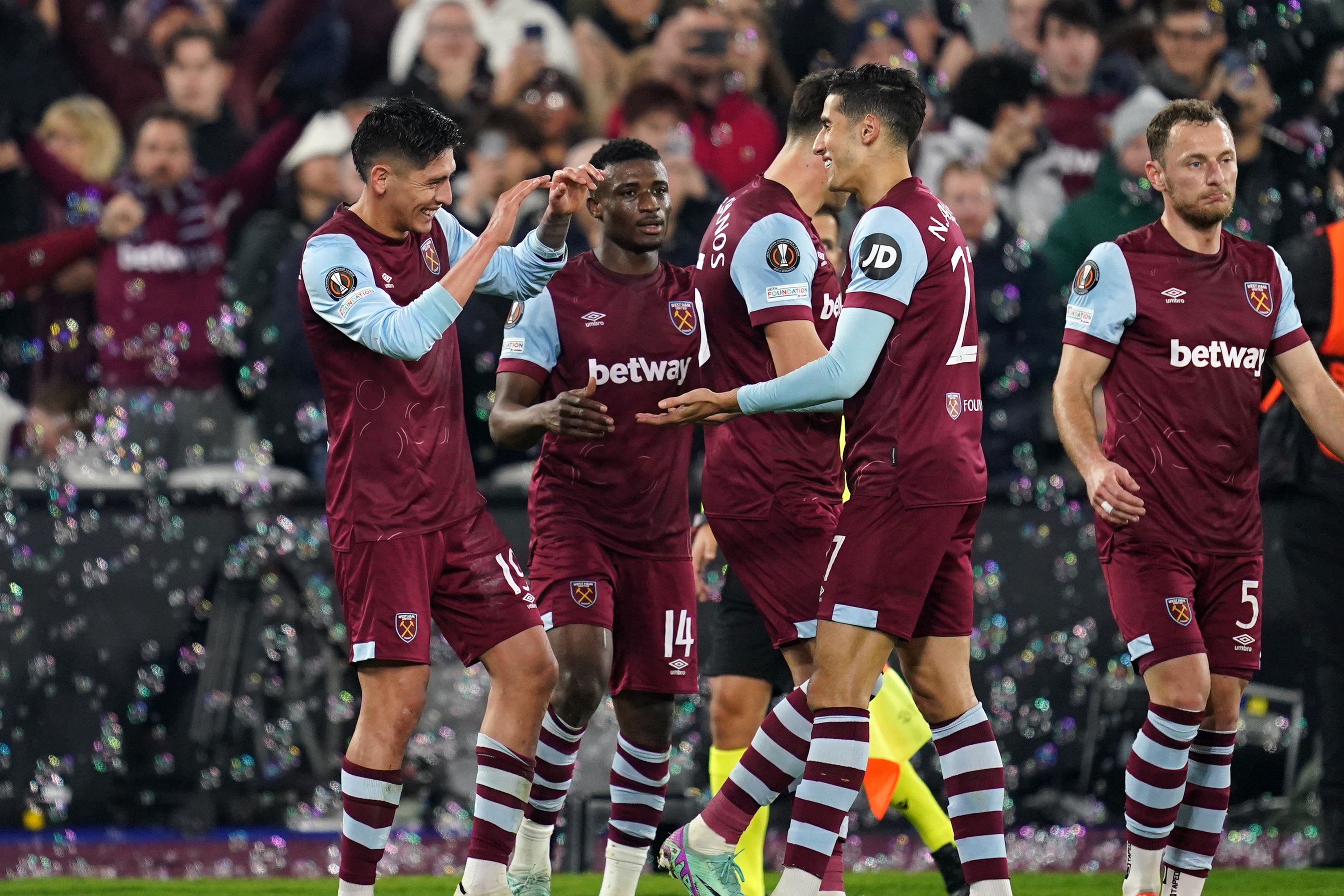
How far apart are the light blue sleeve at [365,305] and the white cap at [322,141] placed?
460 cm

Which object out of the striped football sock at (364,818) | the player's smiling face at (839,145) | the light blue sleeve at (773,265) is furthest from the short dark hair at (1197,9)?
the striped football sock at (364,818)

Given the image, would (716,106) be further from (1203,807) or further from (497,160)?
(1203,807)

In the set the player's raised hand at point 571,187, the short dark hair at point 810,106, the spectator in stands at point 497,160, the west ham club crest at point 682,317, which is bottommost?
the west ham club crest at point 682,317

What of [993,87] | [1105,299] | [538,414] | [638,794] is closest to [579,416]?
[538,414]

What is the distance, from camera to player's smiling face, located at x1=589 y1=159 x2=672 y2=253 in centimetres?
570

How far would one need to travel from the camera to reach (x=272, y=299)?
880 centimetres

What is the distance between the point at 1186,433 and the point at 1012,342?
10.5 ft

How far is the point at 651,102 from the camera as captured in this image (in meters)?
9.09

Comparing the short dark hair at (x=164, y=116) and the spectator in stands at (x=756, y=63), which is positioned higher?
the spectator in stands at (x=756, y=63)

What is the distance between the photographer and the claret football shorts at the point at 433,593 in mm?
4777

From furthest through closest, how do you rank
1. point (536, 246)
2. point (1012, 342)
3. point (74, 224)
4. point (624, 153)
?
point (74, 224) → point (1012, 342) → point (624, 153) → point (536, 246)

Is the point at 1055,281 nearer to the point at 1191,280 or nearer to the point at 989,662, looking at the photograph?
the point at 989,662

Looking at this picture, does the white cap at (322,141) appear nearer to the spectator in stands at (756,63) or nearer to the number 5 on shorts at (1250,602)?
the spectator in stands at (756,63)

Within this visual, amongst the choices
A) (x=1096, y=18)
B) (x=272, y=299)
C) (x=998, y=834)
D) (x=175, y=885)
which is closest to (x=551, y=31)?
(x=272, y=299)
